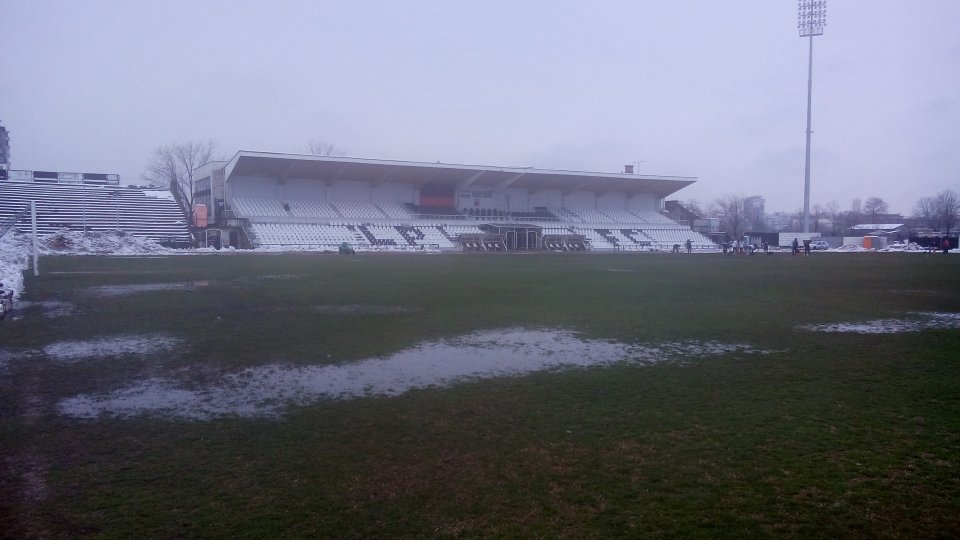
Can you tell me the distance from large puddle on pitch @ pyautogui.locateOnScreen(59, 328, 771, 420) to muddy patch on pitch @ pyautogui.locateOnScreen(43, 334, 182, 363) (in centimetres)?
227

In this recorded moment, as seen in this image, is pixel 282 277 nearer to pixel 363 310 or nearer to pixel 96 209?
pixel 363 310

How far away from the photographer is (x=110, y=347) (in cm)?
1062

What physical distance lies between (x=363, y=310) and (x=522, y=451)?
10317 millimetres

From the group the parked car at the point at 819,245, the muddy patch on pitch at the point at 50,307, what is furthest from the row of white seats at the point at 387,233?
the parked car at the point at 819,245

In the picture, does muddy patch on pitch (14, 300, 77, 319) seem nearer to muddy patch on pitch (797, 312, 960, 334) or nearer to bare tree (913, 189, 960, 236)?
muddy patch on pitch (797, 312, 960, 334)

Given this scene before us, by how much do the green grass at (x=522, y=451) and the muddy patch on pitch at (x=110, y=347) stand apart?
45 cm

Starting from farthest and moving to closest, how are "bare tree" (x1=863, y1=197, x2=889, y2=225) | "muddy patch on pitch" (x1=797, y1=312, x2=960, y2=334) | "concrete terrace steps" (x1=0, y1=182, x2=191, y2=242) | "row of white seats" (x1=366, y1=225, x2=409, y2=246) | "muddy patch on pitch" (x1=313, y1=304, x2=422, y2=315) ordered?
1. "bare tree" (x1=863, y1=197, x2=889, y2=225)
2. "row of white seats" (x1=366, y1=225, x2=409, y2=246)
3. "concrete terrace steps" (x1=0, y1=182, x2=191, y2=242)
4. "muddy patch on pitch" (x1=313, y1=304, x2=422, y2=315)
5. "muddy patch on pitch" (x1=797, y1=312, x2=960, y2=334)

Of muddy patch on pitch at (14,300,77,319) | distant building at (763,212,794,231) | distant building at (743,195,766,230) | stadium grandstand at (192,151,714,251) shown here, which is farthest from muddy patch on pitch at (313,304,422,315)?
distant building at (763,212,794,231)

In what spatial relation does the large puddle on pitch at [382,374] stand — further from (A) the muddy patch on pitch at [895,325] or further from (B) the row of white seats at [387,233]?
(B) the row of white seats at [387,233]

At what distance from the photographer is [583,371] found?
900cm

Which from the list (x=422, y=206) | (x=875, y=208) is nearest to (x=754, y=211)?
(x=875, y=208)

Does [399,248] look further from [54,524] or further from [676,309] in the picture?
[54,524]

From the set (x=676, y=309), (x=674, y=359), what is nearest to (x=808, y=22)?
(x=676, y=309)

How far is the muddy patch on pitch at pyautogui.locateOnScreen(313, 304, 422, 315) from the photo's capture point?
1498 centimetres
